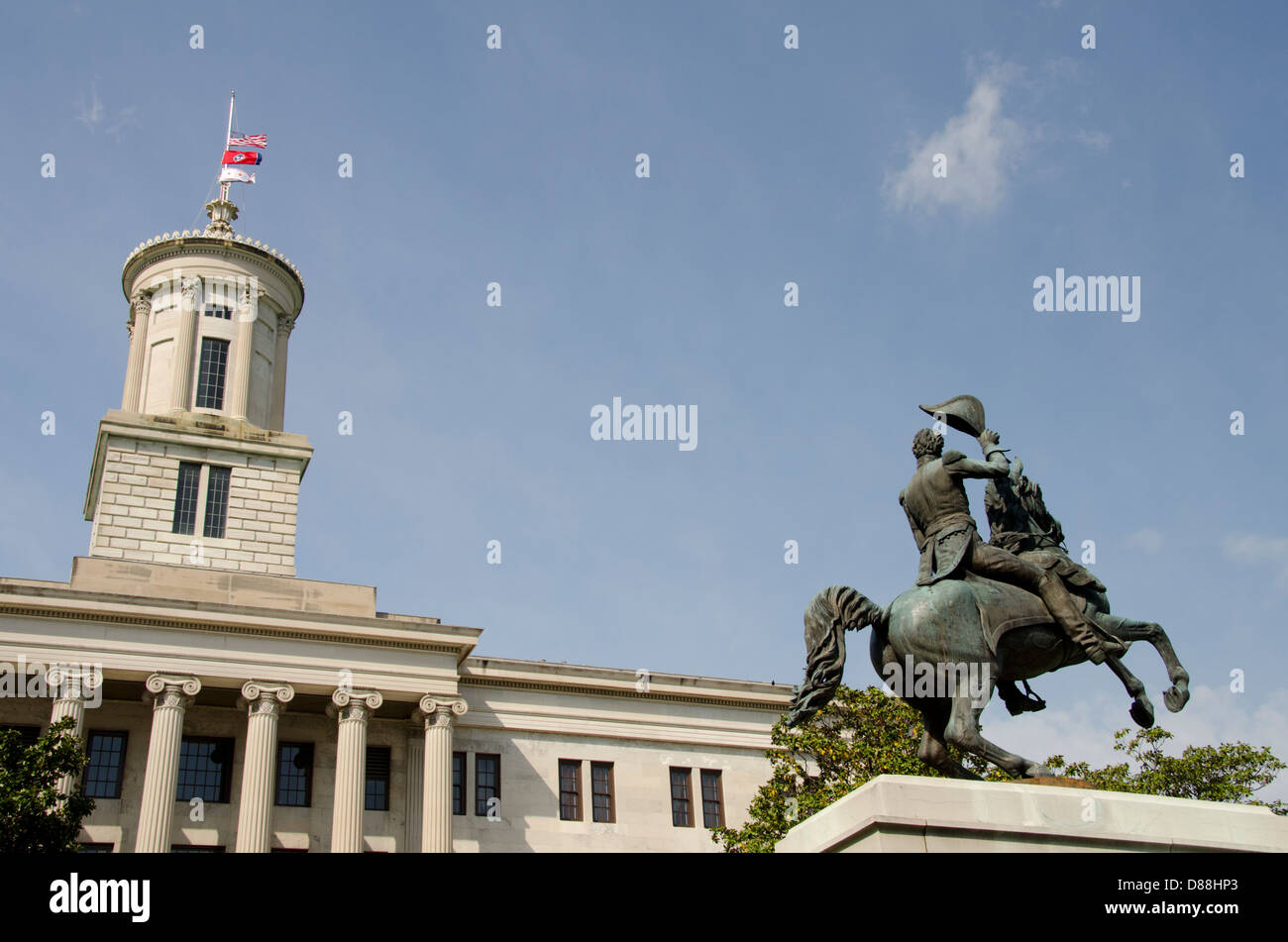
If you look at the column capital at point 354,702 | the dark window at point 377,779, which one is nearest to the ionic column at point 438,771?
the column capital at point 354,702

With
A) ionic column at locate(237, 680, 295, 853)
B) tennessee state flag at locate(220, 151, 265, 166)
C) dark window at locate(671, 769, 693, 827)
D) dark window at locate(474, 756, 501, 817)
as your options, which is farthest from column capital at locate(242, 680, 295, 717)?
tennessee state flag at locate(220, 151, 265, 166)

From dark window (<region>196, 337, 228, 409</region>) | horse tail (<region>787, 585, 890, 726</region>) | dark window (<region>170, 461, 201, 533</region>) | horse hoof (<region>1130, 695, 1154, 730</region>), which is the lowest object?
horse hoof (<region>1130, 695, 1154, 730</region>)

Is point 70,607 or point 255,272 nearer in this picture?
point 70,607

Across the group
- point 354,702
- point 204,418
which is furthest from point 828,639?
point 204,418

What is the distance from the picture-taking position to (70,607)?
41.3 metres

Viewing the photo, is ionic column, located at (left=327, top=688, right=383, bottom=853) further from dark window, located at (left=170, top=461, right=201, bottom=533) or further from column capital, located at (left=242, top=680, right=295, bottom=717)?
dark window, located at (left=170, top=461, right=201, bottom=533)

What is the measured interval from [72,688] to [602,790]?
773 inches

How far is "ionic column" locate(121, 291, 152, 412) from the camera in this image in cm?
5219

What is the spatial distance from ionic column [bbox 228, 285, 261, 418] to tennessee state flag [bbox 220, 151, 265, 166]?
5.98 m
